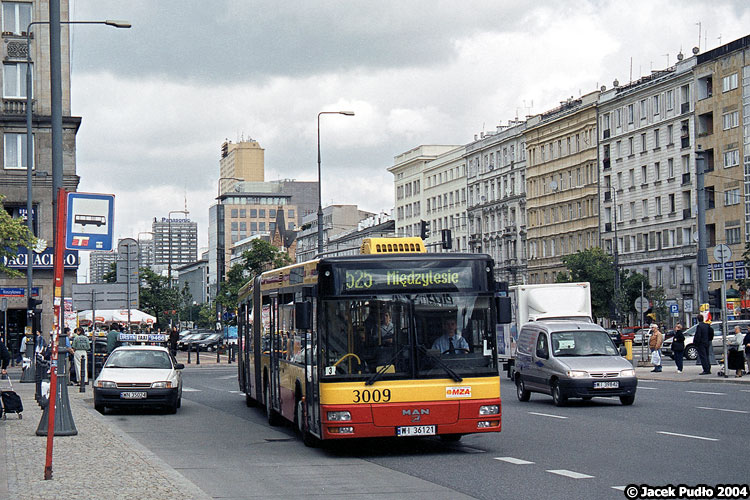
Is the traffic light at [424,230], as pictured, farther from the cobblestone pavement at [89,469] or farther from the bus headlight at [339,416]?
the bus headlight at [339,416]

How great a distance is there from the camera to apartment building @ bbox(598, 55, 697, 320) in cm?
9212

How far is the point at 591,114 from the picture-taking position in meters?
107

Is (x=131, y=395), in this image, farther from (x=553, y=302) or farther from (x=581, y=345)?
(x=553, y=302)

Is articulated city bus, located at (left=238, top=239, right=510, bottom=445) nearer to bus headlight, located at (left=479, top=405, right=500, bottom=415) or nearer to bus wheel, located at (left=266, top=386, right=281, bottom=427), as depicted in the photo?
bus headlight, located at (left=479, top=405, right=500, bottom=415)

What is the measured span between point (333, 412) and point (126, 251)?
2071 cm

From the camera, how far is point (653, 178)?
96938mm

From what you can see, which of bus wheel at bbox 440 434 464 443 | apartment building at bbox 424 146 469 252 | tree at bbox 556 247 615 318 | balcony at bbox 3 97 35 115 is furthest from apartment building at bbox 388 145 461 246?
bus wheel at bbox 440 434 464 443

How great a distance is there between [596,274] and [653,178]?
10.9 meters

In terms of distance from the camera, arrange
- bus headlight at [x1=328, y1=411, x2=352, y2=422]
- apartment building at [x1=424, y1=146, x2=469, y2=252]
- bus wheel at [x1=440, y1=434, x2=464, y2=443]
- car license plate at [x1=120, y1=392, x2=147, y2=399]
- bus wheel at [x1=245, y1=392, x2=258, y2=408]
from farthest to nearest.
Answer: apartment building at [x1=424, y1=146, x2=469, y2=252], bus wheel at [x1=245, y1=392, x2=258, y2=408], car license plate at [x1=120, y1=392, x2=147, y2=399], bus wheel at [x1=440, y1=434, x2=464, y2=443], bus headlight at [x1=328, y1=411, x2=352, y2=422]

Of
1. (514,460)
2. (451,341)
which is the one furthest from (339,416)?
(514,460)

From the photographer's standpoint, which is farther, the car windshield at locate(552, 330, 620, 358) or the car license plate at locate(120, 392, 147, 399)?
the car windshield at locate(552, 330, 620, 358)

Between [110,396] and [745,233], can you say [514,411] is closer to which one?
[110,396]

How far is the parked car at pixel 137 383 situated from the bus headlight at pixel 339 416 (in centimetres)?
1077

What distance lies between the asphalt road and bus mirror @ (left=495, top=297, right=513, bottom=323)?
68.0 inches
